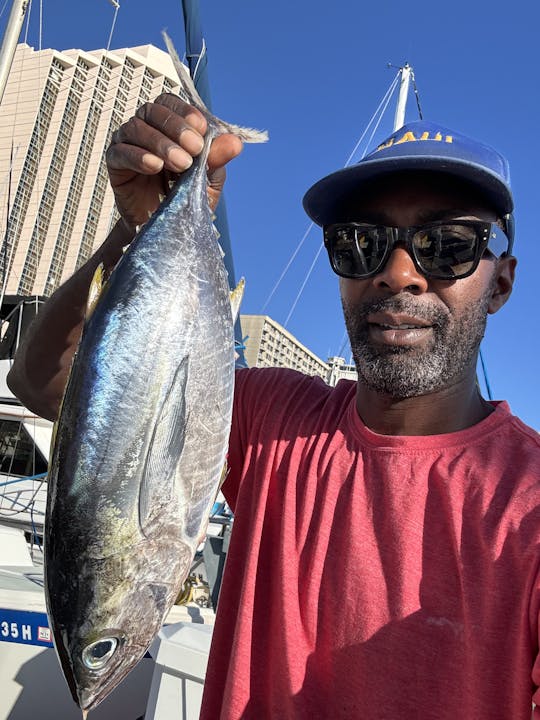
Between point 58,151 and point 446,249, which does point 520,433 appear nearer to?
point 446,249

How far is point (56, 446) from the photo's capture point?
116cm

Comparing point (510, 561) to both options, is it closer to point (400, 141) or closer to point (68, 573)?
point (68, 573)

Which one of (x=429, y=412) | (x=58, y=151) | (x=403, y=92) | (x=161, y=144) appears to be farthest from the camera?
(x=58, y=151)

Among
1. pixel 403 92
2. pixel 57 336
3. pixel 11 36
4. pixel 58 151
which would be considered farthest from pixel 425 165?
pixel 58 151

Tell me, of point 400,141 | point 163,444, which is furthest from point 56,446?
point 400,141

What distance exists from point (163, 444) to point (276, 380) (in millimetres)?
709

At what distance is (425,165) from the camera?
4.83 feet

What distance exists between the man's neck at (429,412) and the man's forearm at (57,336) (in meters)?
0.87

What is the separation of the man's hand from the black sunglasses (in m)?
0.44

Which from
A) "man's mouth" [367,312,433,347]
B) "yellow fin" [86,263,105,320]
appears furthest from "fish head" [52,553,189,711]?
"man's mouth" [367,312,433,347]

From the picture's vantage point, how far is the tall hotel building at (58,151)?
6053 cm

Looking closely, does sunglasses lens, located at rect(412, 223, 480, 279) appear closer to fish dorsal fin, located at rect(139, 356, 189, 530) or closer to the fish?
the fish

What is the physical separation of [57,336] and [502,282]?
1.30m

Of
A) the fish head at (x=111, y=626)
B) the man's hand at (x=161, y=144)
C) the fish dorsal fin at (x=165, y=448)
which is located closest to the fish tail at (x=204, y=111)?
the man's hand at (x=161, y=144)
